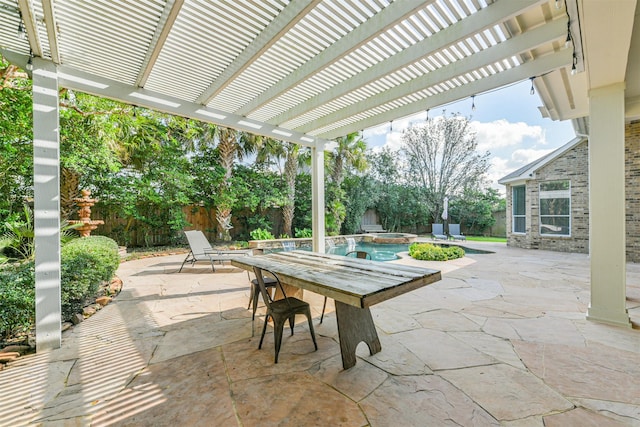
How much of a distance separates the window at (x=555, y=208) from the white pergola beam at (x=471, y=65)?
26.9 ft

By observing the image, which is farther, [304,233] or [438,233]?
[438,233]

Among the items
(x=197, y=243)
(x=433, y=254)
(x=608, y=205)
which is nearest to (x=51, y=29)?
(x=197, y=243)


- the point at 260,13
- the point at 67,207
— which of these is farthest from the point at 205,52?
the point at 67,207

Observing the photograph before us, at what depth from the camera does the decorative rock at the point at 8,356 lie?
2.57m

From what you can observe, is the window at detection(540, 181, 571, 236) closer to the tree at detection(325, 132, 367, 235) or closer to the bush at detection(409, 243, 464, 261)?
the bush at detection(409, 243, 464, 261)

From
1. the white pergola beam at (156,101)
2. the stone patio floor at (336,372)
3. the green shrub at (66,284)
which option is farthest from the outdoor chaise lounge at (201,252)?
the white pergola beam at (156,101)

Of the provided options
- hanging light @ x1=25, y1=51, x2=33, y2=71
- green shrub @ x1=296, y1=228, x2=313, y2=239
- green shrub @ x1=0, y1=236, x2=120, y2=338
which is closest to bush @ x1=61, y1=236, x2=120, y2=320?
green shrub @ x1=0, y1=236, x2=120, y2=338

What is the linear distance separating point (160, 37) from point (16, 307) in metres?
3.14

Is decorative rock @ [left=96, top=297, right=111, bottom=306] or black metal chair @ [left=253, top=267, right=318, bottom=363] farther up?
black metal chair @ [left=253, top=267, right=318, bottom=363]

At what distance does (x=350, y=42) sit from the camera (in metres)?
2.78

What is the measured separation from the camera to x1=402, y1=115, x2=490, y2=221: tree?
14988mm

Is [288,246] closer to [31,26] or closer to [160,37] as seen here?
[160,37]

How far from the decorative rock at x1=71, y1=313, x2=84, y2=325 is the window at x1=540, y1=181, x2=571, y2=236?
40.5 feet

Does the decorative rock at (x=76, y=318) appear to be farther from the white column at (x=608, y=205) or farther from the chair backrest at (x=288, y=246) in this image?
the chair backrest at (x=288, y=246)
